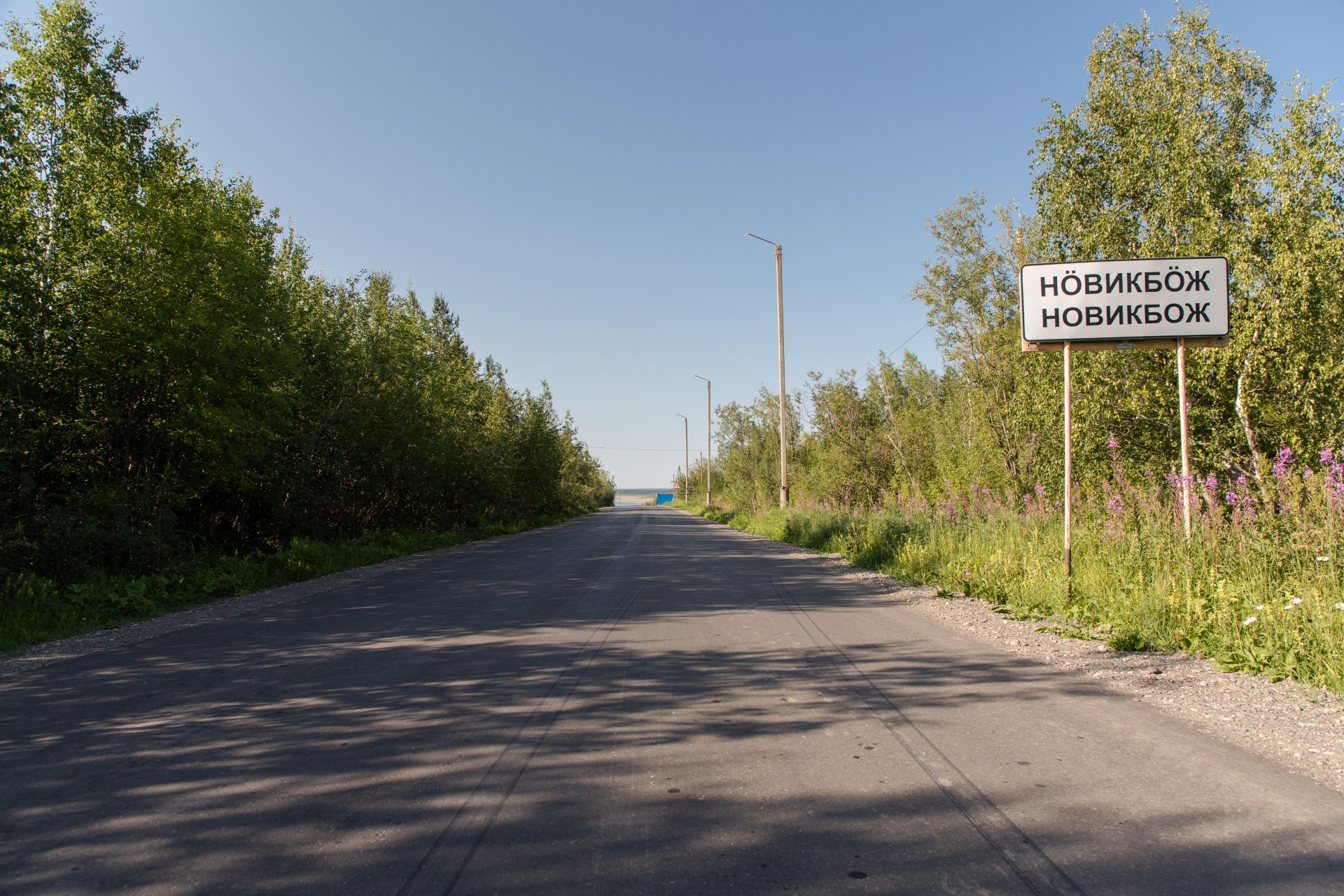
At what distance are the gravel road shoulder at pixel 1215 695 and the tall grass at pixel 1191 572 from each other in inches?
9.0

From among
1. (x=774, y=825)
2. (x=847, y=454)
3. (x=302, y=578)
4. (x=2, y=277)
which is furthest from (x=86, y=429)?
(x=847, y=454)

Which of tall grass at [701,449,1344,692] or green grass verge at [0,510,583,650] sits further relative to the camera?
green grass verge at [0,510,583,650]

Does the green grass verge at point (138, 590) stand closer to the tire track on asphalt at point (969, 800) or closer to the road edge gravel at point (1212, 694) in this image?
the tire track on asphalt at point (969, 800)

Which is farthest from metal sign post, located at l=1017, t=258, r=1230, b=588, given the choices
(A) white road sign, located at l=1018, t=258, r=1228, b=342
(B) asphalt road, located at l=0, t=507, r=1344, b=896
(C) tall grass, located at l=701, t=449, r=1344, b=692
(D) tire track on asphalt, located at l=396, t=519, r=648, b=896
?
(D) tire track on asphalt, located at l=396, t=519, r=648, b=896

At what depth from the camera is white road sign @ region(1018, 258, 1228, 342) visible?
26.9 feet

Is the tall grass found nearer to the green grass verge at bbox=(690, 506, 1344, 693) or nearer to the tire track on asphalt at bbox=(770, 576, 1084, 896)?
the green grass verge at bbox=(690, 506, 1344, 693)

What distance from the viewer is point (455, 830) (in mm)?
3182

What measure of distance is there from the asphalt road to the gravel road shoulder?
232 mm

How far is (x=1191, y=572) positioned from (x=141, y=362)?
51.1 feet

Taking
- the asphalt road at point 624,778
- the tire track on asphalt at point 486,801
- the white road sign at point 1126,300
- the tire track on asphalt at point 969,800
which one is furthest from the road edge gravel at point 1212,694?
→ the tire track on asphalt at point 486,801

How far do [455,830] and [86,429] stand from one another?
13048mm

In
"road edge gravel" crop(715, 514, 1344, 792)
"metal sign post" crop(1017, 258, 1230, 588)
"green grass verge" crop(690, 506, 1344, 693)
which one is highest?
"metal sign post" crop(1017, 258, 1230, 588)

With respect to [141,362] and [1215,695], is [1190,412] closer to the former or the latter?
[1215,695]

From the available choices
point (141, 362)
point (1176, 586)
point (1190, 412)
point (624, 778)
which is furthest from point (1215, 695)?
point (141, 362)
